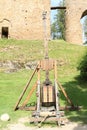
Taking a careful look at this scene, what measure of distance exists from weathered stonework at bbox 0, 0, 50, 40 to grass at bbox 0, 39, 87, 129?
4.45 metres

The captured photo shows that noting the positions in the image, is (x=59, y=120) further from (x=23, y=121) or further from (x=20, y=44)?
(x=20, y=44)

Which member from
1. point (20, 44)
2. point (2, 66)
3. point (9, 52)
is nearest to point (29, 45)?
point (20, 44)

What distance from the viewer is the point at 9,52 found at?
2281cm

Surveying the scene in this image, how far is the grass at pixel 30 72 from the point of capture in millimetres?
11320

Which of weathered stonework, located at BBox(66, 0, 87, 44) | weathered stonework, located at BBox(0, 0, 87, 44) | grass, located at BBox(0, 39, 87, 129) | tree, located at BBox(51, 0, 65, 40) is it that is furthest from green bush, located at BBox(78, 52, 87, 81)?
tree, located at BBox(51, 0, 65, 40)

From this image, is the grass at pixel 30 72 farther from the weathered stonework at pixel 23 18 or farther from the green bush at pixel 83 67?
the weathered stonework at pixel 23 18

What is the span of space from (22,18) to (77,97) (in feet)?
60.6

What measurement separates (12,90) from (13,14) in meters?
16.7

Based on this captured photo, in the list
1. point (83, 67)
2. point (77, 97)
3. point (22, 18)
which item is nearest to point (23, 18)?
point (22, 18)

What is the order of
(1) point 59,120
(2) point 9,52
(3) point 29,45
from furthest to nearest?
(3) point 29,45
(2) point 9,52
(1) point 59,120

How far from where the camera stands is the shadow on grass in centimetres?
1041

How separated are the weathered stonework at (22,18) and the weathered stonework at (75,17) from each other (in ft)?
11.4

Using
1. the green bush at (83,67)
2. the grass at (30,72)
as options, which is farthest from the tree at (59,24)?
the green bush at (83,67)

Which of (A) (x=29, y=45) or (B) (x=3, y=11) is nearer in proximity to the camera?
(A) (x=29, y=45)
